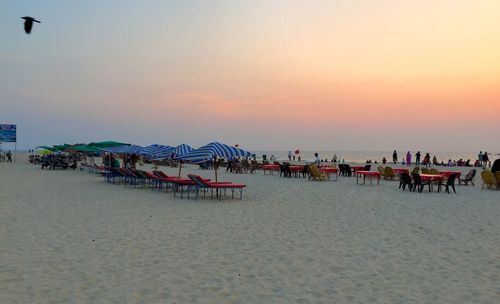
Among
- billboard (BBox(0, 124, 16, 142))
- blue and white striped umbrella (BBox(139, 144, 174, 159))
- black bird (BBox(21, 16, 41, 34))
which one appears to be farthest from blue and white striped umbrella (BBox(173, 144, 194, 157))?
billboard (BBox(0, 124, 16, 142))

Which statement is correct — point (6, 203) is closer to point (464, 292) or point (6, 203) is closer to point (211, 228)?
point (211, 228)

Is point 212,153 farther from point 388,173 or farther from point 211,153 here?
point 388,173

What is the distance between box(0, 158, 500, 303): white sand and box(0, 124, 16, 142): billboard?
41606 mm

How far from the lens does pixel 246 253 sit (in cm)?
626

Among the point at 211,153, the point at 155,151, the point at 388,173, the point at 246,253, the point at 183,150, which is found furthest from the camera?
the point at 388,173

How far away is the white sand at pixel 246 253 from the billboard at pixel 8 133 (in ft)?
137

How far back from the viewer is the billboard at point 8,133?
155ft

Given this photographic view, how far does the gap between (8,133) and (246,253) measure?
49385 mm

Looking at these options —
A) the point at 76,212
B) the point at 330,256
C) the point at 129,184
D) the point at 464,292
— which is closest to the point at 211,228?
the point at 330,256

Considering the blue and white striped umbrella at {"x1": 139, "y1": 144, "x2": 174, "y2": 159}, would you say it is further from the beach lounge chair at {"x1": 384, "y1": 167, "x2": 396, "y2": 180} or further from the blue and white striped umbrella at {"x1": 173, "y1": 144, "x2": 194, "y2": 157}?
the beach lounge chair at {"x1": 384, "y1": 167, "x2": 396, "y2": 180}

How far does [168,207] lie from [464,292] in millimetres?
7839

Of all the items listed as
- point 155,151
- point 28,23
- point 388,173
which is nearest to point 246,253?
point 28,23

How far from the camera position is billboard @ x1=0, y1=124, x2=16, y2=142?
47.3 m

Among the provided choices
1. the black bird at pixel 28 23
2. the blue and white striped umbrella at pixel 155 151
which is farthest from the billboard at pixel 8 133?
the black bird at pixel 28 23
